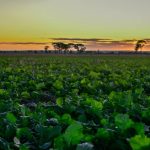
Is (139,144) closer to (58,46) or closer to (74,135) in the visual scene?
(74,135)

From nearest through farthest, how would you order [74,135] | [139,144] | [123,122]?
[139,144], [74,135], [123,122]

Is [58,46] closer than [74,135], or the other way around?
[74,135]

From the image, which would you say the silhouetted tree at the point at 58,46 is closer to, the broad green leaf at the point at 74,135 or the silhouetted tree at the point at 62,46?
the silhouetted tree at the point at 62,46

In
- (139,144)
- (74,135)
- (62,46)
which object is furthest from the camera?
(62,46)

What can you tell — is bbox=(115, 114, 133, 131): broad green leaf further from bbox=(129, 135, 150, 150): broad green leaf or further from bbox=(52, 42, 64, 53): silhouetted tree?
bbox=(52, 42, 64, 53): silhouetted tree

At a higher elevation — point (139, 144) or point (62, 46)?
point (139, 144)

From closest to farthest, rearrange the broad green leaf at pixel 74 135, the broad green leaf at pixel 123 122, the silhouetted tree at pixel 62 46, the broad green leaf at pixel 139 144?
the broad green leaf at pixel 139 144
the broad green leaf at pixel 74 135
the broad green leaf at pixel 123 122
the silhouetted tree at pixel 62 46

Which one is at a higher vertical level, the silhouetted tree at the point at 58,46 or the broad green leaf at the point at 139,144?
the broad green leaf at the point at 139,144

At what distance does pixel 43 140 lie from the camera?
2949 millimetres

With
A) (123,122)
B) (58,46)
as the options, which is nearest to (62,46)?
(58,46)

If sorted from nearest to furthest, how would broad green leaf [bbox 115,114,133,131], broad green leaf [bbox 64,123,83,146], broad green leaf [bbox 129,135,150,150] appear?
broad green leaf [bbox 129,135,150,150], broad green leaf [bbox 64,123,83,146], broad green leaf [bbox 115,114,133,131]

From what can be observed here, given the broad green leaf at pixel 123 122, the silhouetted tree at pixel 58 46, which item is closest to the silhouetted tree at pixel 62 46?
the silhouetted tree at pixel 58 46

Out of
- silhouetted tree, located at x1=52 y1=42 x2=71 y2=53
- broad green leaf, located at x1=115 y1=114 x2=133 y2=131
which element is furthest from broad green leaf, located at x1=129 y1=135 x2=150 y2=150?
silhouetted tree, located at x1=52 y1=42 x2=71 y2=53

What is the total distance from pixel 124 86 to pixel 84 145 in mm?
7404
